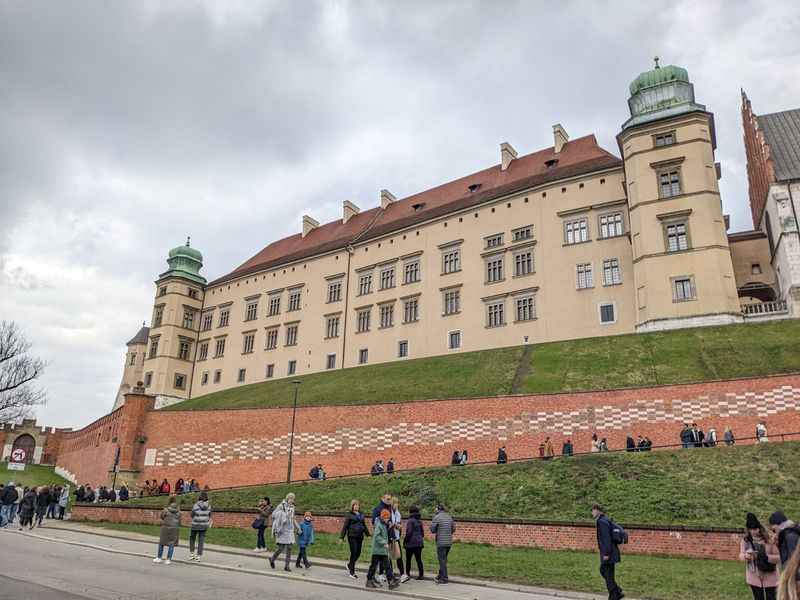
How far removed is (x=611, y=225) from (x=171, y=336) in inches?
1728

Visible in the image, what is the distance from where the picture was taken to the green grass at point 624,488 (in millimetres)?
16391

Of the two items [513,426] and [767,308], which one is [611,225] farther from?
[513,426]

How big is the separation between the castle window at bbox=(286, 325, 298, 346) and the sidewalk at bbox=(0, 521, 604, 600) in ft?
115

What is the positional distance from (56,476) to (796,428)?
5660 cm

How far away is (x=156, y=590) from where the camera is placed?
10234mm

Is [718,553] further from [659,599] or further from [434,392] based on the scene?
[434,392]

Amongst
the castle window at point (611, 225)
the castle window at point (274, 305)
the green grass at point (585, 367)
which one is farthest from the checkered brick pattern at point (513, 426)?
the castle window at point (274, 305)

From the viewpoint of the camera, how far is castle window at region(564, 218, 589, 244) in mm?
42938

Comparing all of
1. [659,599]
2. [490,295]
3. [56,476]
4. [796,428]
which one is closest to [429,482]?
[659,599]

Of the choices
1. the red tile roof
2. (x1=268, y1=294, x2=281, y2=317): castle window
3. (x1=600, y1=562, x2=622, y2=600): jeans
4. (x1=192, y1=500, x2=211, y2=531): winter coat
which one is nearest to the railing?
the red tile roof

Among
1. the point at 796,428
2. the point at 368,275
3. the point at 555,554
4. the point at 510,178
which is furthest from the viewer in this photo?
the point at 368,275

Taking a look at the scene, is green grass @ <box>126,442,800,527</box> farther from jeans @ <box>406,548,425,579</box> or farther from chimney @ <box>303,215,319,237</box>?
chimney @ <box>303,215,319,237</box>

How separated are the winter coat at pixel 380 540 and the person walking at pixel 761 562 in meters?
6.30

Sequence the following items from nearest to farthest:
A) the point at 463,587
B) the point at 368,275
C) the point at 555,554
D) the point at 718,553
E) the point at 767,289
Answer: the point at 463,587, the point at 718,553, the point at 555,554, the point at 767,289, the point at 368,275
